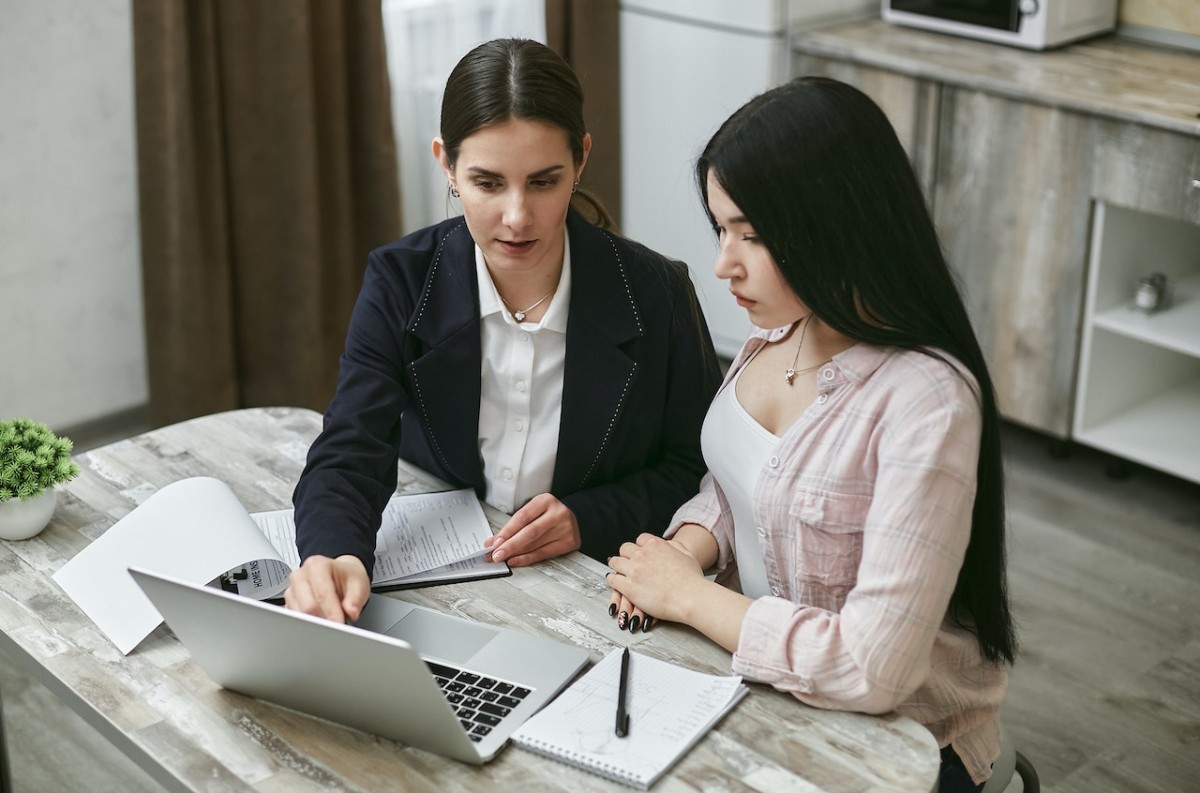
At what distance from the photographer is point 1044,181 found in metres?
3.24

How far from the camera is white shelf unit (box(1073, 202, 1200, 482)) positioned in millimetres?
3232

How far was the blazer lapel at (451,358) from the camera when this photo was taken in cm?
184

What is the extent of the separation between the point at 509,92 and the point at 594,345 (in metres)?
0.35

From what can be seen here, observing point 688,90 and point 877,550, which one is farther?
point 688,90

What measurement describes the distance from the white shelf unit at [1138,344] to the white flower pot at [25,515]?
92.0 inches

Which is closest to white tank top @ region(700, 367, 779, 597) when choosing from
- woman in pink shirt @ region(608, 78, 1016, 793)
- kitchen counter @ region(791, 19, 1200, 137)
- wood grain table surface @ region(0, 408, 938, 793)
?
woman in pink shirt @ region(608, 78, 1016, 793)

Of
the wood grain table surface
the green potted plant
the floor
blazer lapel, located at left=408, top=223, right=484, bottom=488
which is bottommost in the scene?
the floor

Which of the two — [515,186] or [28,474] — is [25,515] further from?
[515,186]

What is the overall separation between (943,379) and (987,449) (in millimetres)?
98

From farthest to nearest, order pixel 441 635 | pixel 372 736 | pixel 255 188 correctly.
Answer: pixel 255 188
pixel 441 635
pixel 372 736

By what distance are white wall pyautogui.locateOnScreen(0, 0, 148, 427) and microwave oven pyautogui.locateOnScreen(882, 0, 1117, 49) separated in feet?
6.40

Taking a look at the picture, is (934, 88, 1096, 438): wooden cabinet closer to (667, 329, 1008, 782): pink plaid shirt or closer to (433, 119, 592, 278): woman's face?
(433, 119, 592, 278): woman's face

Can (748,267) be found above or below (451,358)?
above

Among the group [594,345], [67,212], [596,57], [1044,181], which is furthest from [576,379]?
[596,57]
